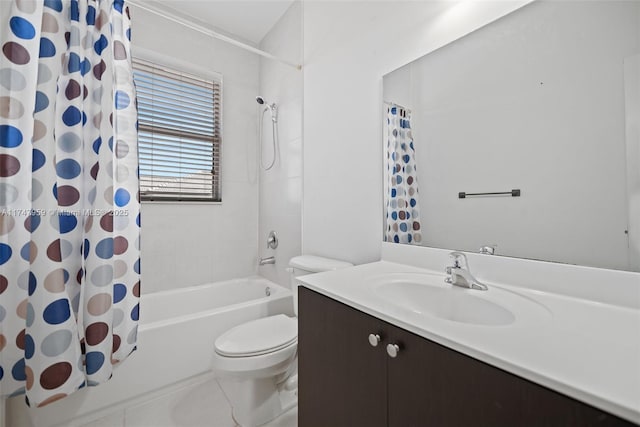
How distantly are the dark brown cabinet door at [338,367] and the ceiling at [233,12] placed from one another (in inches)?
86.3

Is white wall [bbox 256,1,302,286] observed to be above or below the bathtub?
above

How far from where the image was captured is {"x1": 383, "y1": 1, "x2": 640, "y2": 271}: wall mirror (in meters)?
0.71

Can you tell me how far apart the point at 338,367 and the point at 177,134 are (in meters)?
2.11

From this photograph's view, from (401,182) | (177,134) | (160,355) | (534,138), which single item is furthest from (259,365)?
(177,134)

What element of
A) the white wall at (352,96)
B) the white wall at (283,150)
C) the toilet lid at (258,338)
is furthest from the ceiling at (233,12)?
the toilet lid at (258,338)

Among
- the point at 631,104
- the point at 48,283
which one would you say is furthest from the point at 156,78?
the point at 631,104

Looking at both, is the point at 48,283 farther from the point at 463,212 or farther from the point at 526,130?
the point at 526,130

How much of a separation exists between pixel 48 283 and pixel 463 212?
162 cm

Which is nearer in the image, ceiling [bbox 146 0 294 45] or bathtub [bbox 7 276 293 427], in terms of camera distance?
bathtub [bbox 7 276 293 427]

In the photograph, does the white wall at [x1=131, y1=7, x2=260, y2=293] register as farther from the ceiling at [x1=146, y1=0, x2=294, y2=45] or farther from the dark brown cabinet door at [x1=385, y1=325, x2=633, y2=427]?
the dark brown cabinet door at [x1=385, y1=325, x2=633, y2=427]

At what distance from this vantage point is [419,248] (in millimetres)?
1153

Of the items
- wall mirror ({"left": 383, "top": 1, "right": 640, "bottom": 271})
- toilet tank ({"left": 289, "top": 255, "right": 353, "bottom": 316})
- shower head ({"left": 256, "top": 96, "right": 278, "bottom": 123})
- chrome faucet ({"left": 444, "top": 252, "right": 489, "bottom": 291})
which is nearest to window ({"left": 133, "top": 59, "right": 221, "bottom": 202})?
shower head ({"left": 256, "top": 96, "right": 278, "bottom": 123})

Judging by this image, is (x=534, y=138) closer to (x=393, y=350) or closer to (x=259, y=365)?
(x=393, y=350)

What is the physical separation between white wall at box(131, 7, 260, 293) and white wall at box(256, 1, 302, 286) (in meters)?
0.13
